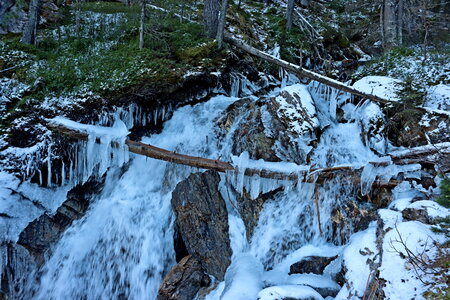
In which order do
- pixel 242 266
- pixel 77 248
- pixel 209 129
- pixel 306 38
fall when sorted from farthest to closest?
pixel 306 38 < pixel 209 129 < pixel 77 248 < pixel 242 266

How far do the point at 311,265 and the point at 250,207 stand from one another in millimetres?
2025

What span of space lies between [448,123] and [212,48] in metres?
7.70

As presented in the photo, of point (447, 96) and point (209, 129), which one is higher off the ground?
point (447, 96)

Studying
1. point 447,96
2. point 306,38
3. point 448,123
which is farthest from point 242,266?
point 306,38

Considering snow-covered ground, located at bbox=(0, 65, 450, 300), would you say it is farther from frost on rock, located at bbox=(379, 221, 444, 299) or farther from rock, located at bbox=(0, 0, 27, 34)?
rock, located at bbox=(0, 0, 27, 34)

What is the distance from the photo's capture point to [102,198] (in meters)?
7.45

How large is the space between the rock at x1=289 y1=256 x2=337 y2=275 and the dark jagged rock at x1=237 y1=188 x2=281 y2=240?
1443mm

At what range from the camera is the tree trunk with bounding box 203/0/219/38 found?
11.0m

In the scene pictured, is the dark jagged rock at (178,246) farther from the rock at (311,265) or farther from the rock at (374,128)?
the rock at (374,128)

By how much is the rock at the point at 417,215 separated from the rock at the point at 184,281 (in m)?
4.36

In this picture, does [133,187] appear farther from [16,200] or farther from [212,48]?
[212,48]

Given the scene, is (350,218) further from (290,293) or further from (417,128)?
(417,128)

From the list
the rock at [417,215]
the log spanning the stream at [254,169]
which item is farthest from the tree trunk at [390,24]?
the rock at [417,215]

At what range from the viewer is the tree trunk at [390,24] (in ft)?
38.3
